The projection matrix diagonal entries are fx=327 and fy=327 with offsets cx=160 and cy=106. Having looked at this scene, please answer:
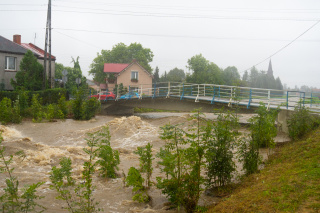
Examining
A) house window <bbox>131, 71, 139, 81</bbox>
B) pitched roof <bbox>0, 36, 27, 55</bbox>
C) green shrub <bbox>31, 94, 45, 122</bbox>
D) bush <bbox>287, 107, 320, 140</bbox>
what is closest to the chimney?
pitched roof <bbox>0, 36, 27, 55</bbox>

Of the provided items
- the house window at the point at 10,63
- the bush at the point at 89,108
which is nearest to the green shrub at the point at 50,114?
the bush at the point at 89,108

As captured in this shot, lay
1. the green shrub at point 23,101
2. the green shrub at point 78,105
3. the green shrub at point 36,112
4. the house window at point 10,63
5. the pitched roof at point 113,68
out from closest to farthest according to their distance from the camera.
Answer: the green shrub at point 36,112
the green shrub at point 23,101
the green shrub at point 78,105
the house window at point 10,63
the pitched roof at point 113,68

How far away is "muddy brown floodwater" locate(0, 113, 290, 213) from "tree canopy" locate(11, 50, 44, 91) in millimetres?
8614

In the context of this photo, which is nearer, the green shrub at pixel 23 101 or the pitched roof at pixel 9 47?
the green shrub at pixel 23 101

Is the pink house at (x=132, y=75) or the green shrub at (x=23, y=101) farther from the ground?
the pink house at (x=132, y=75)

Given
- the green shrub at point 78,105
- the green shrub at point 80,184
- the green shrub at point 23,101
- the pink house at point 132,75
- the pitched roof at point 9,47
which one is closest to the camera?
the green shrub at point 80,184

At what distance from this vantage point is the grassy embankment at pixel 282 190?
5477 millimetres

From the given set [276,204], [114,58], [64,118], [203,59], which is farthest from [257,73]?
[276,204]

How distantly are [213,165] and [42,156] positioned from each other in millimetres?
8303

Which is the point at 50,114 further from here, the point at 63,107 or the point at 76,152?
the point at 76,152

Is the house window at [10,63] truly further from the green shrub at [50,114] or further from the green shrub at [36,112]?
the green shrub at [50,114]

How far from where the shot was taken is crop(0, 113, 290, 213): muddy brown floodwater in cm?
812

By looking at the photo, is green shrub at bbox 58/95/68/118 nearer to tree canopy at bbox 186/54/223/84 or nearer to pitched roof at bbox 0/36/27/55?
pitched roof at bbox 0/36/27/55

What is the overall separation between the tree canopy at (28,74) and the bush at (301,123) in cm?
2582
